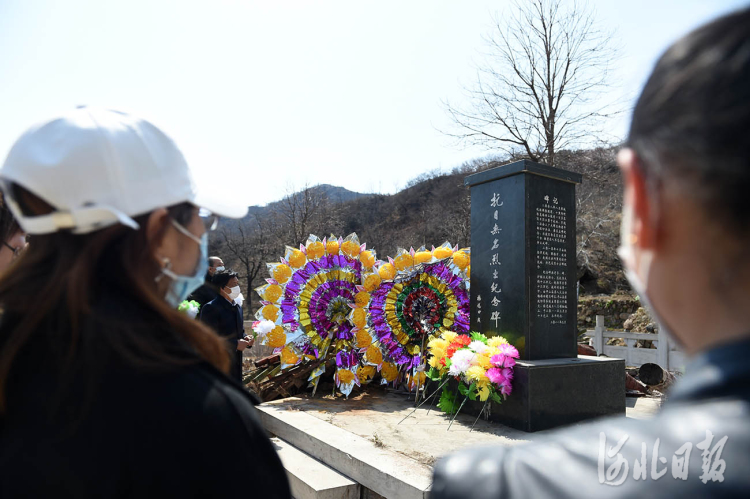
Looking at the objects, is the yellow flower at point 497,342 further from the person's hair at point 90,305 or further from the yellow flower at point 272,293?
the person's hair at point 90,305

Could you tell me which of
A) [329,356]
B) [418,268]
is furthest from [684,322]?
[329,356]

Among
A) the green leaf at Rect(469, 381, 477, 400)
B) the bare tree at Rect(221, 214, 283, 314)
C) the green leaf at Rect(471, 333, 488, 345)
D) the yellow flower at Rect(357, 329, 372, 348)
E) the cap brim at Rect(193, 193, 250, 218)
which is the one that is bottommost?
the green leaf at Rect(469, 381, 477, 400)

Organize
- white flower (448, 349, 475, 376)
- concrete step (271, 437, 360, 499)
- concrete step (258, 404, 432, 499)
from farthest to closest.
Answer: white flower (448, 349, 475, 376) → concrete step (271, 437, 360, 499) → concrete step (258, 404, 432, 499)

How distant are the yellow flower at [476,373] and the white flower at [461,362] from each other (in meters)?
0.08

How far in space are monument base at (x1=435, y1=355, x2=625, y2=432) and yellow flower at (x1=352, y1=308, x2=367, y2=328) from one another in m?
1.60

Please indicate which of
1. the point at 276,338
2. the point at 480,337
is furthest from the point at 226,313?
the point at 480,337

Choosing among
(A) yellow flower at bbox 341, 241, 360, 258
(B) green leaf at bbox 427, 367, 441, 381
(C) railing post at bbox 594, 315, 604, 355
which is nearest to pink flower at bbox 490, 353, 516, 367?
(B) green leaf at bbox 427, 367, 441, 381

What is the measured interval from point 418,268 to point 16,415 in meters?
5.78

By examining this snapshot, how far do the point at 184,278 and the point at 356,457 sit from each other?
9.77ft

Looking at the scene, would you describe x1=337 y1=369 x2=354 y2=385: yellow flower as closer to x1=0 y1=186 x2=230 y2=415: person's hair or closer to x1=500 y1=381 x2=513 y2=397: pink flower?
x1=500 y1=381 x2=513 y2=397: pink flower

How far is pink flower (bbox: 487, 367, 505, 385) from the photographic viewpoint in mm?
4758

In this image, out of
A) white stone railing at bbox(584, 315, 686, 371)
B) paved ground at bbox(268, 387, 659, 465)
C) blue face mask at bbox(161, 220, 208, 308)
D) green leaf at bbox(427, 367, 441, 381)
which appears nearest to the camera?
blue face mask at bbox(161, 220, 208, 308)

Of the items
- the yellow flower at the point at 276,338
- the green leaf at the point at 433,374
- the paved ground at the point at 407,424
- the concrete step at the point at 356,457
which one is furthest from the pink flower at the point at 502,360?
the yellow flower at the point at 276,338

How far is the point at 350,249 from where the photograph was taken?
6.81 metres
